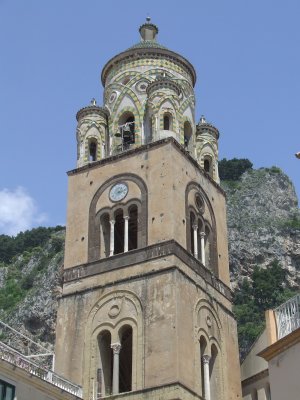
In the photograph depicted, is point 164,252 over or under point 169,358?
over

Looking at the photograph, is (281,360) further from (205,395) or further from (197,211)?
(197,211)

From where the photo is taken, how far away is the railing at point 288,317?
16.9 m

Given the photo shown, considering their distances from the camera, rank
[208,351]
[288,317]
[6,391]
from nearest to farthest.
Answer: [288,317], [6,391], [208,351]

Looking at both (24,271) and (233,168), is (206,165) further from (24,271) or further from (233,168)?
(233,168)

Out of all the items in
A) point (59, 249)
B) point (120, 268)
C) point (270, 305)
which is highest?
point (59, 249)

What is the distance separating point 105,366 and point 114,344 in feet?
2.87

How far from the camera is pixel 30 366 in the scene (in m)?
22.5

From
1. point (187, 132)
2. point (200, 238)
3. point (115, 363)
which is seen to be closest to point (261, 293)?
point (187, 132)

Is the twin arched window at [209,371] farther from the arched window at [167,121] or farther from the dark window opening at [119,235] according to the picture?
the arched window at [167,121]

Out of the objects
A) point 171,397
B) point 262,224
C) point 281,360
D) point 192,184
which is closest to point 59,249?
point 262,224

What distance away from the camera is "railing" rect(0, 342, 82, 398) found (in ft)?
71.5

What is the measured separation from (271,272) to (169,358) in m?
52.4

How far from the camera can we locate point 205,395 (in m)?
28.8

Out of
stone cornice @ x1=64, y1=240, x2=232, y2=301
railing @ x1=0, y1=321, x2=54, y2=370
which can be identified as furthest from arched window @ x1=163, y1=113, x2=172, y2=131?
railing @ x1=0, y1=321, x2=54, y2=370
